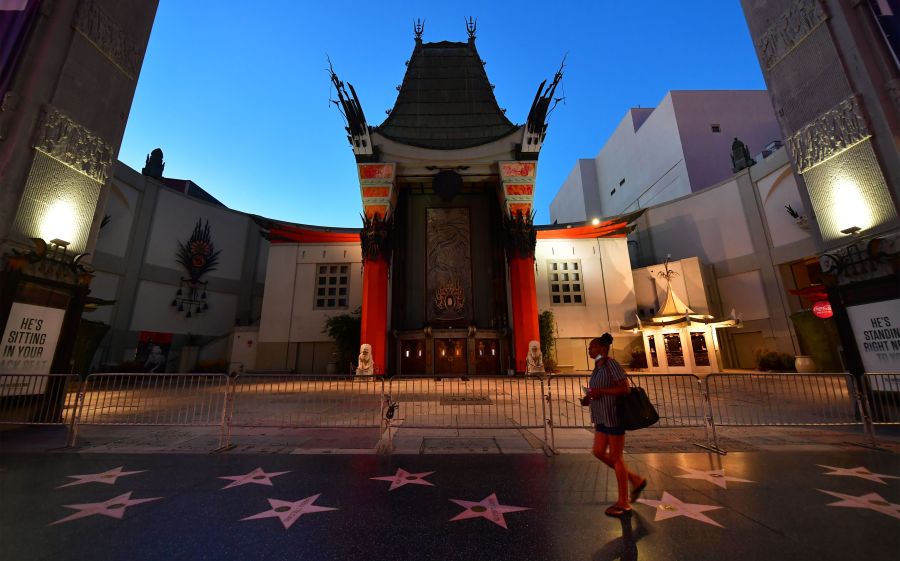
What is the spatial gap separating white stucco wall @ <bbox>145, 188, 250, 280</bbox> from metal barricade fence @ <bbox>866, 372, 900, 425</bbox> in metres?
31.4

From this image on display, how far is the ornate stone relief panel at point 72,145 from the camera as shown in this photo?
7.26 m

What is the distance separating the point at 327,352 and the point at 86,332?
1089 centimetres

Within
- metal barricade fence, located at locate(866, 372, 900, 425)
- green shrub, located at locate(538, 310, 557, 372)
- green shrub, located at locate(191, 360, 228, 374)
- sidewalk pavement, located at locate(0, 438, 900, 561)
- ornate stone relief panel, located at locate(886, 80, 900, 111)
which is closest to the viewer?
sidewalk pavement, located at locate(0, 438, 900, 561)

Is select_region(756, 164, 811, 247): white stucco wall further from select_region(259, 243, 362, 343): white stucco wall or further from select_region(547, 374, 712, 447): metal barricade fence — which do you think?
select_region(259, 243, 362, 343): white stucco wall

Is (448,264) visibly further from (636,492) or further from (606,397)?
(636,492)

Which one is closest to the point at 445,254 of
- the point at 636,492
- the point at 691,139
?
the point at 636,492

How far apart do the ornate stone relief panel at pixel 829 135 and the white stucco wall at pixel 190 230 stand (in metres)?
30.7

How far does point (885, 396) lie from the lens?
6742mm

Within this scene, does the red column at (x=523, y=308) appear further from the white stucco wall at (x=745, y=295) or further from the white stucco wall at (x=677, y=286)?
the white stucco wall at (x=745, y=295)

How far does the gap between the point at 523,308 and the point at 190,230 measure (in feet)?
77.9

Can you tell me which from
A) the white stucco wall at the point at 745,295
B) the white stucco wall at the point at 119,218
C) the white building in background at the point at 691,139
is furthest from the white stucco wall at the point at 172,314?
the white building in background at the point at 691,139

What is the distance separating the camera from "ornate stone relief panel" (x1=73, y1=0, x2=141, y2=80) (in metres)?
8.10

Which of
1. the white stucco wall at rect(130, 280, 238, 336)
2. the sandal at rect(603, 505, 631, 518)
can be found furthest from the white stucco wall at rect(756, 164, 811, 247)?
the white stucco wall at rect(130, 280, 238, 336)

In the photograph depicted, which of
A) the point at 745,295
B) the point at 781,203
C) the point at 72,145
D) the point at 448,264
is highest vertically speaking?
the point at 781,203
